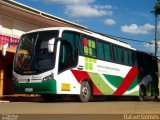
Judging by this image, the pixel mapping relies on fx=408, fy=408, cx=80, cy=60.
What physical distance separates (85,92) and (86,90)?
0.12 m

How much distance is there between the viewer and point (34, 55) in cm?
1638

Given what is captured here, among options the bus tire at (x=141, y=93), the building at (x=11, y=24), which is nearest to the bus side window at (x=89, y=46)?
the bus tire at (x=141, y=93)

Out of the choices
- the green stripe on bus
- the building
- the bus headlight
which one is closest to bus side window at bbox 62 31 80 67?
the bus headlight

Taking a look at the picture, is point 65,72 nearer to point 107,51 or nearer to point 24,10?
point 107,51

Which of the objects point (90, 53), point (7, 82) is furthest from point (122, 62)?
Answer: point (7, 82)

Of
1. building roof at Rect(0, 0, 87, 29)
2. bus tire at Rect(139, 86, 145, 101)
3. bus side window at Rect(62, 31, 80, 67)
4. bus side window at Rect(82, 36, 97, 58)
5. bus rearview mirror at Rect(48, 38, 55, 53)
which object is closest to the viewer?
bus rearview mirror at Rect(48, 38, 55, 53)

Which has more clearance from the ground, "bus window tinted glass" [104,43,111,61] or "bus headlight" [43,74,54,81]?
"bus window tinted glass" [104,43,111,61]

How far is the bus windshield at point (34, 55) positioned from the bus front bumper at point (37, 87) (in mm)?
493

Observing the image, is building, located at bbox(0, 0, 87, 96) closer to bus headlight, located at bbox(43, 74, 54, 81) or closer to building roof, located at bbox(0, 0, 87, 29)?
building roof, located at bbox(0, 0, 87, 29)

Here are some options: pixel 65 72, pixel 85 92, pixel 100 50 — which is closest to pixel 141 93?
pixel 100 50

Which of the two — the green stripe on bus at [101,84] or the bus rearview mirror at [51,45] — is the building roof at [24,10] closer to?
the green stripe on bus at [101,84]

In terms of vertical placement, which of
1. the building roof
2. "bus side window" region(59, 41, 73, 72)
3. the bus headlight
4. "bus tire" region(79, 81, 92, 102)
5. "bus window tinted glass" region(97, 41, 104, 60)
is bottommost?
"bus tire" region(79, 81, 92, 102)

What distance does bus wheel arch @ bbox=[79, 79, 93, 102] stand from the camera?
17.4 metres

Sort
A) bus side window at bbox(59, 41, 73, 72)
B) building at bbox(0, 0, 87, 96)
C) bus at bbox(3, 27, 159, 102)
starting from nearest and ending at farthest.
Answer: bus at bbox(3, 27, 159, 102)
bus side window at bbox(59, 41, 73, 72)
building at bbox(0, 0, 87, 96)
